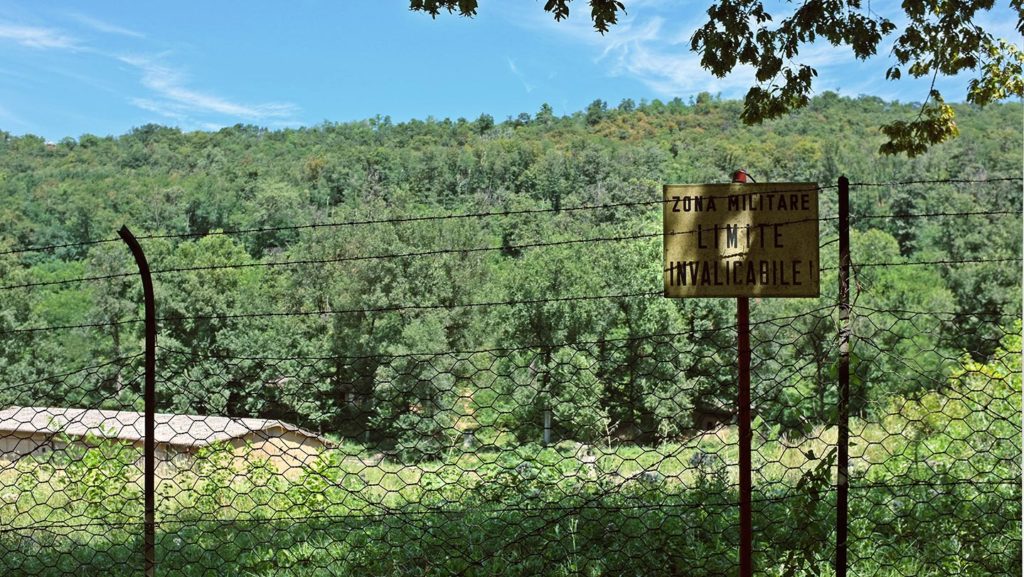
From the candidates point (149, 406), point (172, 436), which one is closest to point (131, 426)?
point (172, 436)

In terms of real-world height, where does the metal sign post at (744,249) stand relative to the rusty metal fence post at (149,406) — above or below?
above

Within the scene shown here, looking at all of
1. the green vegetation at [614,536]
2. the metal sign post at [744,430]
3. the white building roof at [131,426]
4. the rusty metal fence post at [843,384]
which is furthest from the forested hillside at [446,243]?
the metal sign post at [744,430]

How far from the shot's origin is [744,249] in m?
2.43

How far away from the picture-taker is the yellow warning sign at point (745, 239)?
7.87 feet

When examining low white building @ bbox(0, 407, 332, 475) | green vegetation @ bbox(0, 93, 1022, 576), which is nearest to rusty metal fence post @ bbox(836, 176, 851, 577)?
green vegetation @ bbox(0, 93, 1022, 576)

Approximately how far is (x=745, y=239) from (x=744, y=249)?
0.03 metres

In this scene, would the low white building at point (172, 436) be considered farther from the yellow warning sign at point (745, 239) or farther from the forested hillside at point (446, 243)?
the forested hillside at point (446, 243)

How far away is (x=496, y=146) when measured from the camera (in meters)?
73.2

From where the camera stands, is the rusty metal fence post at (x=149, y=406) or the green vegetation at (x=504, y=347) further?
the green vegetation at (x=504, y=347)

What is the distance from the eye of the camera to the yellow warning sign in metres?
2.40

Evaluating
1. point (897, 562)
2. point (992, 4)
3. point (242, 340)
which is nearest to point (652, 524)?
point (897, 562)

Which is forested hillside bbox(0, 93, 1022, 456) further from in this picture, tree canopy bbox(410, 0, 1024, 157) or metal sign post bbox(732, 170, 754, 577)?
metal sign post bbox(732, 170, 754, 577)

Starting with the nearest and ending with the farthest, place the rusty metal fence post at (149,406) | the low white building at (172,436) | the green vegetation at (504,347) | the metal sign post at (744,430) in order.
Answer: the metal sign post at (744,430), the rusty metal fence post at (149,406), the green vegetation at (504,347), the low white building at (172,436)

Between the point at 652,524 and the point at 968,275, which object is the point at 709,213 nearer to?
the point at 652,524
